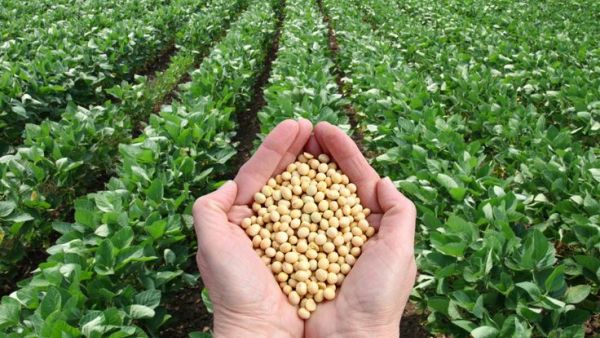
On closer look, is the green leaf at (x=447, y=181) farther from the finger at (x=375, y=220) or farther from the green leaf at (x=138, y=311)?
the green leaf at (x=138, y=311)

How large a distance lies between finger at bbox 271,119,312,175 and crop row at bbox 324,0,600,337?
32.6 inches

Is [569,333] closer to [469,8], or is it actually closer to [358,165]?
[358,165]

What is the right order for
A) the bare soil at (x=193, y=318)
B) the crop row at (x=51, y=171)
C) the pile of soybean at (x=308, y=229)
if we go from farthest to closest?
the crop row at (x=51, y=171) → the bare soil at (x=193, y=318) → the pile of soybean at (x=308, y=229)

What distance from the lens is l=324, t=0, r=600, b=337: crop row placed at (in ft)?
7.26

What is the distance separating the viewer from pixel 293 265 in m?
2.39

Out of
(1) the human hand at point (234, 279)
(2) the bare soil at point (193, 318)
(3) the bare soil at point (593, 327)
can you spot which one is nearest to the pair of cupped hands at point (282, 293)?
(1) the human hand at point (234, 279)

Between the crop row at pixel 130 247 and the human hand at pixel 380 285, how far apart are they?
956mm

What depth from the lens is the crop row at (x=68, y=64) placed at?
5.34 m

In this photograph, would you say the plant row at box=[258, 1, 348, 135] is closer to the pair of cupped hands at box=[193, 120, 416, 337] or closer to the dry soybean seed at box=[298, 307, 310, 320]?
the pair of cupped hands at box=[193, 120, 416, 337]

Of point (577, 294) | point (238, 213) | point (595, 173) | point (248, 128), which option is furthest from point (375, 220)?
point (248, 128)

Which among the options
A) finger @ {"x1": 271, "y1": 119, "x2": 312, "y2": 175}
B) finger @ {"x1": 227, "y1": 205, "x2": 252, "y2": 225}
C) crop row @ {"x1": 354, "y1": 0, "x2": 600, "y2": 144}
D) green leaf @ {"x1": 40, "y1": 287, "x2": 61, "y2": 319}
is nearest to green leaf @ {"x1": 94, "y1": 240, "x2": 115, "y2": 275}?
green leaf @ {"x1": 40, "y1": 287, "x2": 61, "y2": 319}

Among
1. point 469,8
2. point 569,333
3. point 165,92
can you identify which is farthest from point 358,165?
point 469,8

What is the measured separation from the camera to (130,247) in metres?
2.52

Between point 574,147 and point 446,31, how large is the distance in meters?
6.76
